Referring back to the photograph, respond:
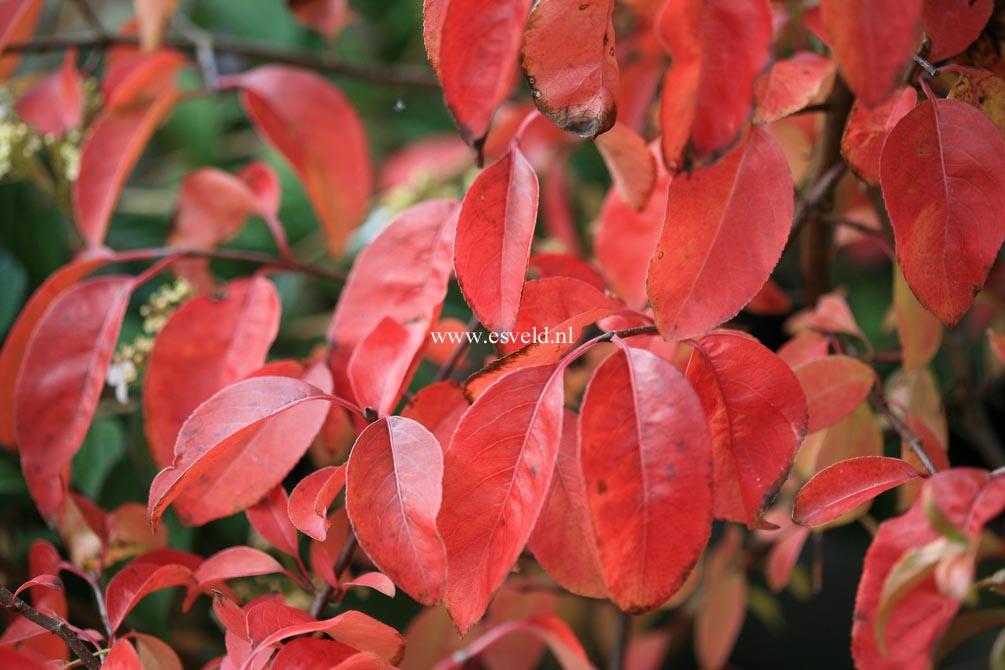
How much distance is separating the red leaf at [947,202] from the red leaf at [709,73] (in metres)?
0.08

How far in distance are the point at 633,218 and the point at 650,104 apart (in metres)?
0.31

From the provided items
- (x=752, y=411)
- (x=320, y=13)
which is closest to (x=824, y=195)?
(x=752, y=411)

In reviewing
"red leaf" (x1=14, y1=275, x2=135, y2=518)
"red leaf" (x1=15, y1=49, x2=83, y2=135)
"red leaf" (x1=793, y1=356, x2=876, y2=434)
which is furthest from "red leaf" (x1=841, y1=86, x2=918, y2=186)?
"red leaf" (x1=15, y1=49, x2=83, y2=135)

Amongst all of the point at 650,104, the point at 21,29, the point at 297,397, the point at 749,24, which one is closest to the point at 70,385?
the point at 297,397

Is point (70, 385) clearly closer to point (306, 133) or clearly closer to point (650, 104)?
point (306, 133)

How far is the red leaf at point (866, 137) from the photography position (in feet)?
1.30

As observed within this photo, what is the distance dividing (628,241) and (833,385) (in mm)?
167

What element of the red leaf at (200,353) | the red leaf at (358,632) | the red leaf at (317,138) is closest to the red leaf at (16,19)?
the red leaf at (317,138)

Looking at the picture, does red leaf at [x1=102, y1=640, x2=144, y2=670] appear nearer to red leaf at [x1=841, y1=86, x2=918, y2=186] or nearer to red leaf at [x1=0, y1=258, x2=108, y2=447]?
red leaf at [x1=0, y1=258, x2=108, y2=447]

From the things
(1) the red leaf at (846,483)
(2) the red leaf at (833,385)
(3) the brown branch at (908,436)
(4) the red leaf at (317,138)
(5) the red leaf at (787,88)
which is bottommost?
(3) the brown branch at (908,436)

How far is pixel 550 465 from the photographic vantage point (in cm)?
33

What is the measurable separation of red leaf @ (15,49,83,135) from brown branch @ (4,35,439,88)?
0.10 ft

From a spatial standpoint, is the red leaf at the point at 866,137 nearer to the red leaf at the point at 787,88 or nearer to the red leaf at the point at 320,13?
the red leaf at the point at 787,88

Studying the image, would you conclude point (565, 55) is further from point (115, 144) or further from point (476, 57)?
point (115, 144)
